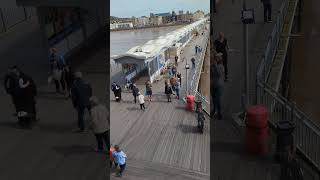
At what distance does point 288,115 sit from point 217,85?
54 centimetres

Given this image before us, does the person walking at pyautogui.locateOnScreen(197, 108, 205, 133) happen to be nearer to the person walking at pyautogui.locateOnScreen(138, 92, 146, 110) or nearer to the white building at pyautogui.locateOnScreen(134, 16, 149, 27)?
the person walking at pyautogui.locateOnScreen(138, 92, 146, 110)

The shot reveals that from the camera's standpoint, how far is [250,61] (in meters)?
2.62

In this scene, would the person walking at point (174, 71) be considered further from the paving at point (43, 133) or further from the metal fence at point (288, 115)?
the paving at point (43, 133)

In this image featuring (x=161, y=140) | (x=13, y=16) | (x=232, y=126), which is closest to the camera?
(x=13, y=16)

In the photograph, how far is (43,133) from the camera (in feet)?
6.84

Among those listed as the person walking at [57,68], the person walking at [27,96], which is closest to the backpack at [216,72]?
the person walking at [57,68]

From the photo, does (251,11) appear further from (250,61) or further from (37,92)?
(37,92)

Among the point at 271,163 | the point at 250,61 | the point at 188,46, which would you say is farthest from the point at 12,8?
the point at 188,46

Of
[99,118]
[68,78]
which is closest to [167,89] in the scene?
[99,118]

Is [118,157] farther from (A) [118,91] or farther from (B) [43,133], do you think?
(B) [43,133]

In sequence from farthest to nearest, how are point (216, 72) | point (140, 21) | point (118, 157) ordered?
point (140, 21)
point (118, 157)
point (216, 72)

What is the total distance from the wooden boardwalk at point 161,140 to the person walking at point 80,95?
1008 millimetres

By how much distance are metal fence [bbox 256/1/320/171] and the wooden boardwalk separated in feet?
2.23

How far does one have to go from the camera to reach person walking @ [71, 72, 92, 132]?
2.04 meters
